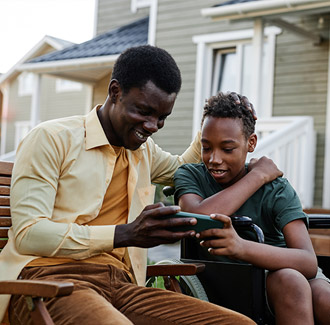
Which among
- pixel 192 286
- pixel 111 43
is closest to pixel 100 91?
pixel 111 43

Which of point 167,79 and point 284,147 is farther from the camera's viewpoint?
point 284,147

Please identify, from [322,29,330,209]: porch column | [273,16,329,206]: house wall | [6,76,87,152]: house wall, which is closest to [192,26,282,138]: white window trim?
[273,16,329,206]: house wall

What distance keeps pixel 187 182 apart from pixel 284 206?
491 millimetres

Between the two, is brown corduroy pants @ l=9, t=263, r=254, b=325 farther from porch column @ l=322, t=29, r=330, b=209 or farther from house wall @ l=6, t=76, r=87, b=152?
house wall @ l=6, t=76, r=87, b=152

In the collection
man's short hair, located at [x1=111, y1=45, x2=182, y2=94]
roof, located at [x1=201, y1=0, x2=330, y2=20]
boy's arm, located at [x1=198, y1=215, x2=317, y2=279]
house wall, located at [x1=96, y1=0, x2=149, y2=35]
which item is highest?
house wall, located at [x1=96, y1=0, x2=149, y2=35]

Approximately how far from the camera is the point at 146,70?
2.54 m

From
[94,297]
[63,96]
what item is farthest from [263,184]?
[63,96]

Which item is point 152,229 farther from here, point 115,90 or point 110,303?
point 115,90

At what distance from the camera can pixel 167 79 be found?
254 cm

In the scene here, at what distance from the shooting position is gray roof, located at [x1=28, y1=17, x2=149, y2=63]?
12.1m

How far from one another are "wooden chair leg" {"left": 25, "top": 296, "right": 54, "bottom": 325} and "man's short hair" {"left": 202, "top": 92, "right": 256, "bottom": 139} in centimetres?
129

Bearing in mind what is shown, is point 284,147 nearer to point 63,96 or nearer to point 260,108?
point 260,108

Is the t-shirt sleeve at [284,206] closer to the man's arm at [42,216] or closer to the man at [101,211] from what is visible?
the man at [101,211]

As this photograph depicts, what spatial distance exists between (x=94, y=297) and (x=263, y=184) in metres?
1.03
